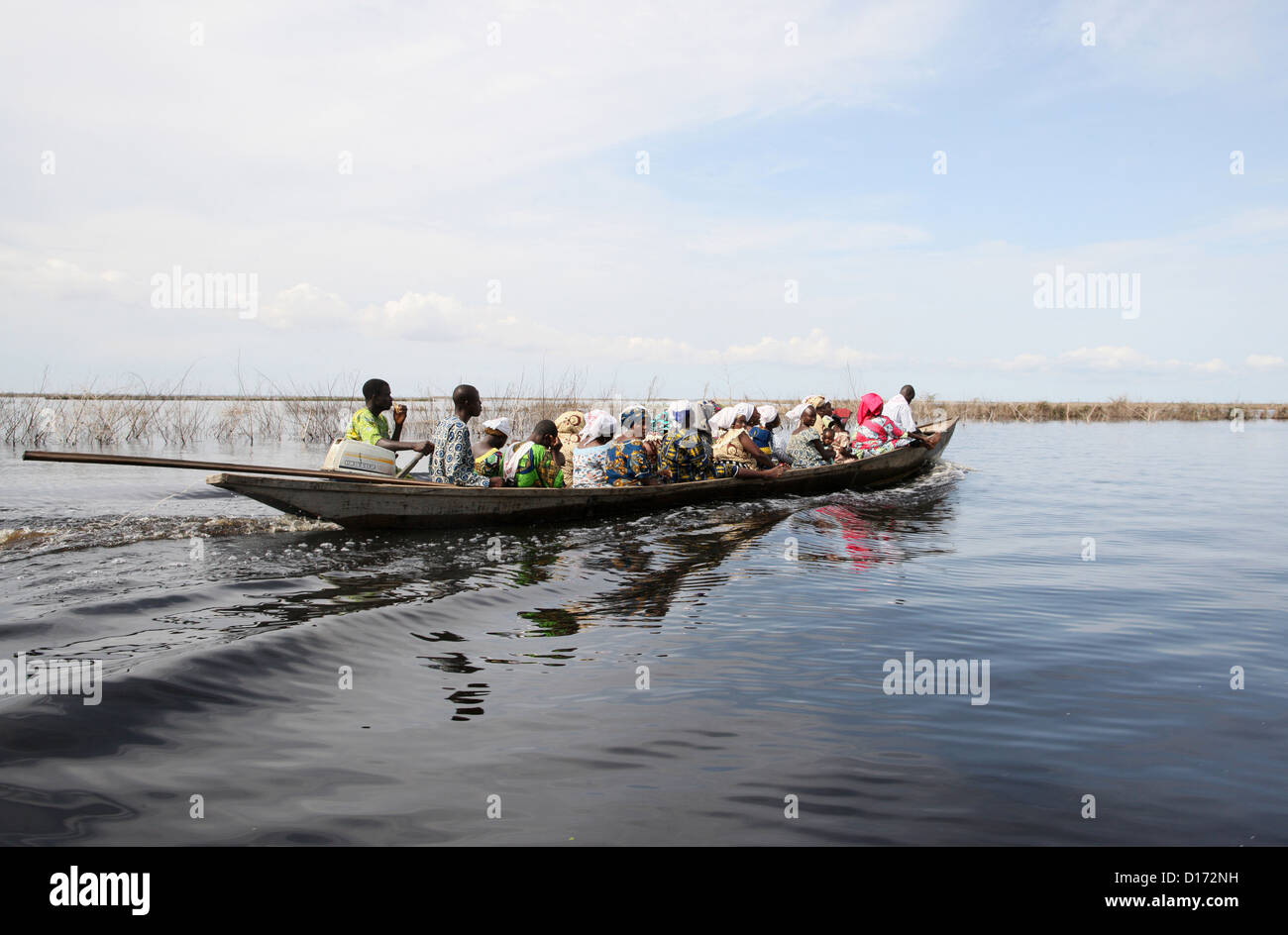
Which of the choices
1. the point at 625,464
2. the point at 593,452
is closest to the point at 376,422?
the point at 593,452

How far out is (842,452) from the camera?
45.0 ft

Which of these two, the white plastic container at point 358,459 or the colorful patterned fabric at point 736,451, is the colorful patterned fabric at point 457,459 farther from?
the colorful patterned fabric at point 736,451

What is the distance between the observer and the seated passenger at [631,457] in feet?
29.8

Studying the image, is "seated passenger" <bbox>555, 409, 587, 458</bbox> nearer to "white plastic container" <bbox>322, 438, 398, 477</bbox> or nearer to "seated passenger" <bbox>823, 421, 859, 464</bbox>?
"white plastic container" <bbox>322, 438, 398, 477</bbox>

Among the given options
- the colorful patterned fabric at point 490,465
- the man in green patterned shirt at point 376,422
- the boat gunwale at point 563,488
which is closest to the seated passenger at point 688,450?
the boat gunwale at point 563,488

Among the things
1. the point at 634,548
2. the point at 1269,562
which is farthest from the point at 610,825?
the point at 1269,562

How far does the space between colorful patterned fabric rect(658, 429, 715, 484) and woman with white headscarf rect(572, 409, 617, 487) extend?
0.76 m

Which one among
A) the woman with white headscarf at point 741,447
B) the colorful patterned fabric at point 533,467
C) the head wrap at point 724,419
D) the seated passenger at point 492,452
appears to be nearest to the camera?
the seated passenger at point 492,452

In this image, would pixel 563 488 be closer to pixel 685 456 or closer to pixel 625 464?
pixel 625 464

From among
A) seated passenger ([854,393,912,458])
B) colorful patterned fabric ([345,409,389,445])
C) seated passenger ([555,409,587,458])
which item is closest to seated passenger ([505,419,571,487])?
colorful patterned fabric ([345,409,389,445])

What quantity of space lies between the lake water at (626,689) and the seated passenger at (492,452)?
2.58ft

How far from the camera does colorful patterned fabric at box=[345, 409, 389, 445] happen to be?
8.14 m

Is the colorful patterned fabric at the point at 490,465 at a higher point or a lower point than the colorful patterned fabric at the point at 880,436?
lower
